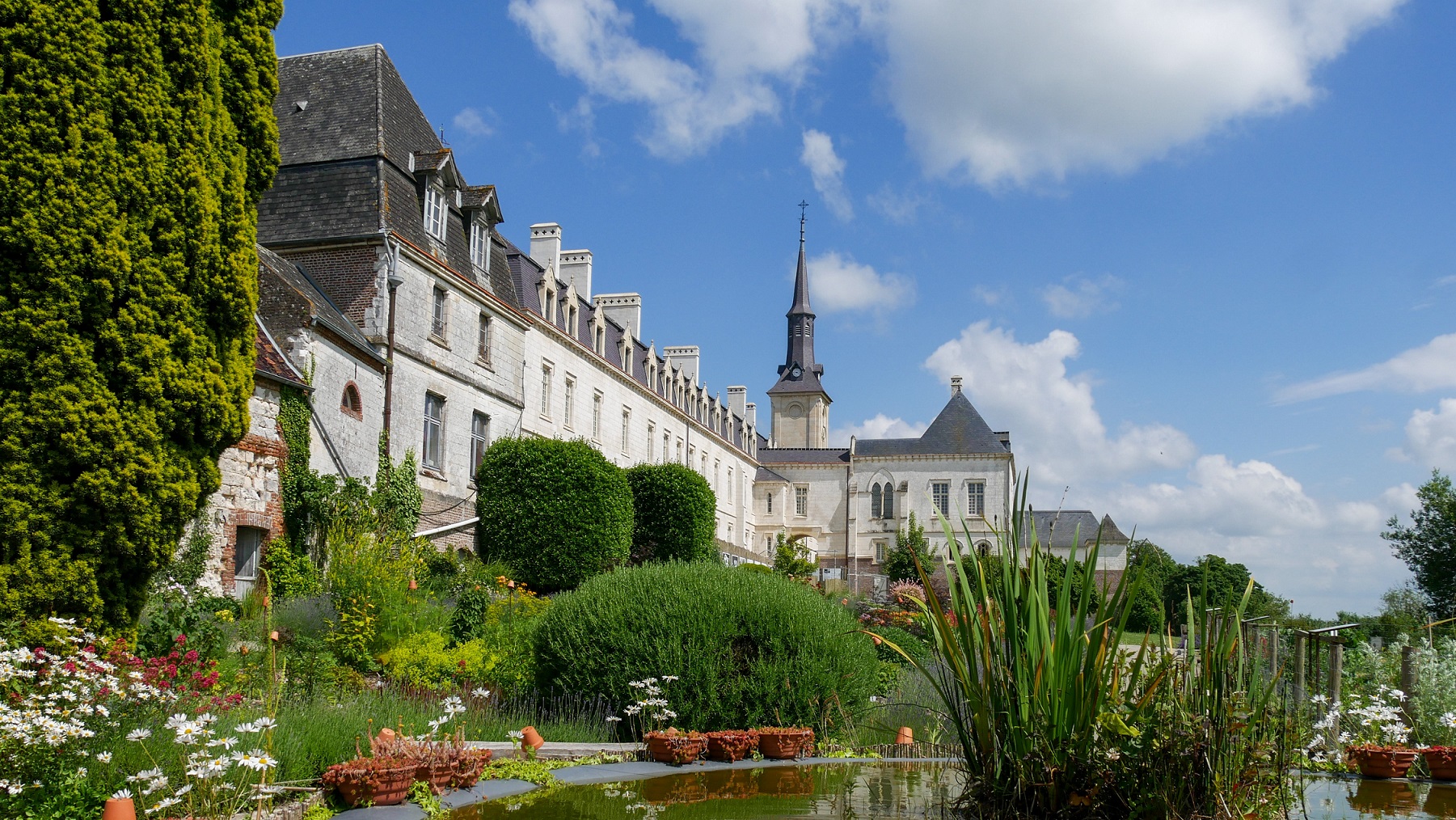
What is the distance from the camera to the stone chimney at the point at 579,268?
34.3 meters

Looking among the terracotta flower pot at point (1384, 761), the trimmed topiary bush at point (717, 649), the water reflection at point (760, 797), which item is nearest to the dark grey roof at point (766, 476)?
the trimmed topiary bush at point (717, 649)

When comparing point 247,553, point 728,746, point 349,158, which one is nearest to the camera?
point 728,746

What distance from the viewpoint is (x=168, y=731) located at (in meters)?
6.08

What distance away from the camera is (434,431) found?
69.1 feet

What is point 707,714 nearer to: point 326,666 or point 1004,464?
point 326,666

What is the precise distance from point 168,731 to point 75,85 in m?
5.14

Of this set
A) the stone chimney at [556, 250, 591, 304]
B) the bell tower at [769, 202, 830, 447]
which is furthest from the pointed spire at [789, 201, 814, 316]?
the stone chimney at [556, 250, 591, 304]

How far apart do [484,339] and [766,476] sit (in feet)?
114

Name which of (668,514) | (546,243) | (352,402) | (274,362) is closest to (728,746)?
(274,362)

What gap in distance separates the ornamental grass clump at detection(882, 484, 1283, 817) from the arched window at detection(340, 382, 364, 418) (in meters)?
14.5

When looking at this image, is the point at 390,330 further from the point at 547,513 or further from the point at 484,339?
the point at 547,513

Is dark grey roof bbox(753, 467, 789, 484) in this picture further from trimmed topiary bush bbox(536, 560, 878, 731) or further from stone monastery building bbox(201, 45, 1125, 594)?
trimmed topiary bush bbox(536, 560, 878, 731)

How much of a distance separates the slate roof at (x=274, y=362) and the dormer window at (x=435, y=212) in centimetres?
563

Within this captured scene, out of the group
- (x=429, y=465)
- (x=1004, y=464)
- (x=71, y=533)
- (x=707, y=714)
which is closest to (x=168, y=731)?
(x=71, y=533)
